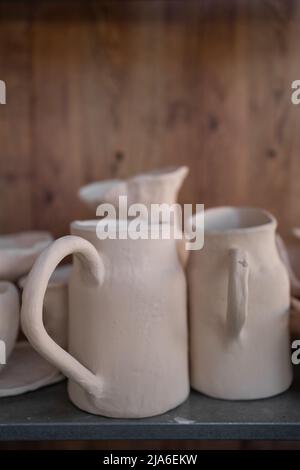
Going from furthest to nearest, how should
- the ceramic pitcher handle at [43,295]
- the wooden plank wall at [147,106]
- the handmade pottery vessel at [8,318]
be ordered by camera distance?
1. the wooden plank wall at [147,106]
2. the handmade pottery vessel at [8,318]
3. the ceramic pitcher handle at [43,295]

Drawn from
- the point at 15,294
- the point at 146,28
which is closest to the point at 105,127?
the point at 146,28

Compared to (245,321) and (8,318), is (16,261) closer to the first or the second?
(8,318)

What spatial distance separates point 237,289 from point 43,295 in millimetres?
199

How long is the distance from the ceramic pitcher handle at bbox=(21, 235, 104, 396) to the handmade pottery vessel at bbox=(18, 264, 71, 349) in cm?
11

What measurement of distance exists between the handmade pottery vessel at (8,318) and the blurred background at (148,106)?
0.29 m

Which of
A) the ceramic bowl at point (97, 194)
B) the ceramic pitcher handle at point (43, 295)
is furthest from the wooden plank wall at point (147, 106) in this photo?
the ceramic pitcher handle at point (43, 295)

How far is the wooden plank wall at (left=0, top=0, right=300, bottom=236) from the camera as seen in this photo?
85 cm

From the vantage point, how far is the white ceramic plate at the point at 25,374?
1.92ft

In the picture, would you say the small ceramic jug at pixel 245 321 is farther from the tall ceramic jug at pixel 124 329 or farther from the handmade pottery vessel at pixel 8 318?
the handmade pottery vessel at pixel 8 318

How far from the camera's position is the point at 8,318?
0.58 metres

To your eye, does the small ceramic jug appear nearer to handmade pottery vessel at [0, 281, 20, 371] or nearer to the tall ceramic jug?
the tall ceramic jug

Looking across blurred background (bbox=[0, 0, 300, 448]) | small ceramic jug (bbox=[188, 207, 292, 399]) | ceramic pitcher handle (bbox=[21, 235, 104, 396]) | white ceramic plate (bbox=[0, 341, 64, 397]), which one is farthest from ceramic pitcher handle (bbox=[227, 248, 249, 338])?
blurred background (bbox=[0, 0, 300, 448])
